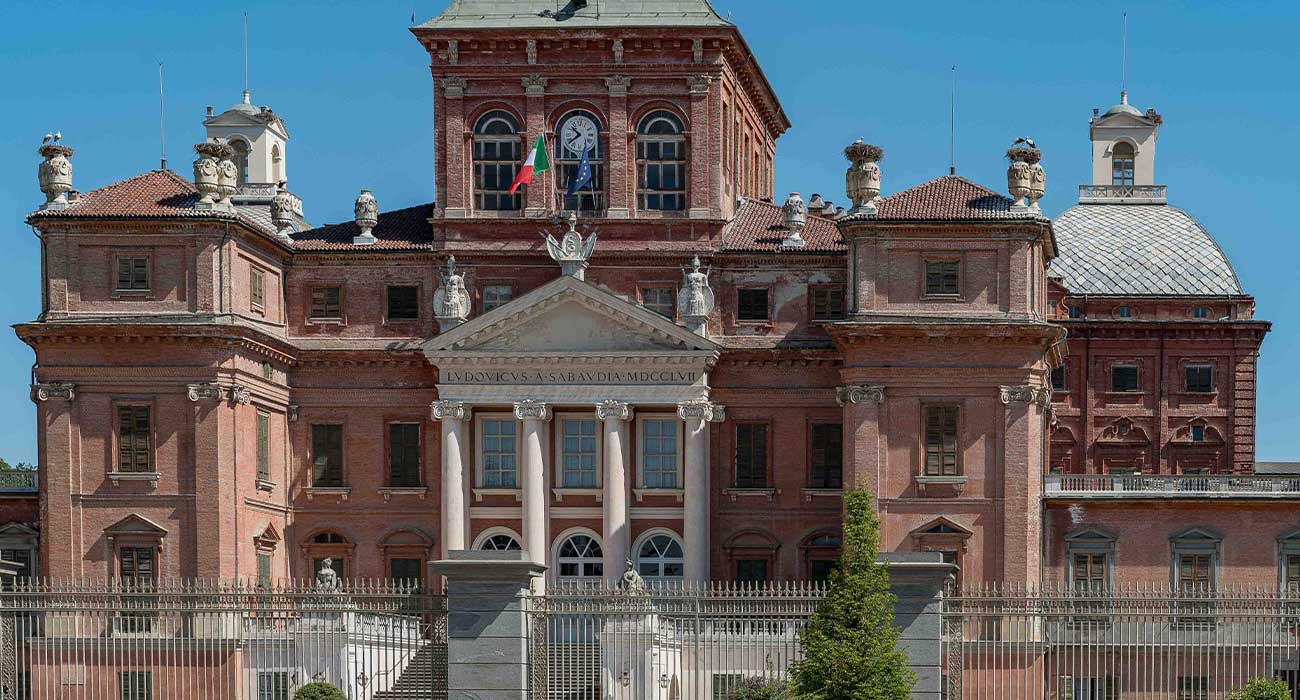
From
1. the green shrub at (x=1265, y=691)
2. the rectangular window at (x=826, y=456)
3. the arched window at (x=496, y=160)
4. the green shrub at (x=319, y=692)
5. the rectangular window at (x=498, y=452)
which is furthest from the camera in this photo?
the arched window at (x=496, y=160)

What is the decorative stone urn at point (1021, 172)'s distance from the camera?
61.9m

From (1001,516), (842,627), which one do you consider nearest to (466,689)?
(842,627)

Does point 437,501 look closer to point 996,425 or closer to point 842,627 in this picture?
point 996,425

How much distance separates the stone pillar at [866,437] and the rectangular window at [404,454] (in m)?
12.6

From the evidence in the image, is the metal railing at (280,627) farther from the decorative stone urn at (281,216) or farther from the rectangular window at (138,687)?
the decorative stone urn at (281,216)

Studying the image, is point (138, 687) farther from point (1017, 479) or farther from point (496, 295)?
point (1017, 479)

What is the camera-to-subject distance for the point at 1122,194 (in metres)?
86.8

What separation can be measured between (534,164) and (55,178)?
13.0 m

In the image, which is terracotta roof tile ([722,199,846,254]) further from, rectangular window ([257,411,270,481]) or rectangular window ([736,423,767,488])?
rectangular window ([257,411,270,481])

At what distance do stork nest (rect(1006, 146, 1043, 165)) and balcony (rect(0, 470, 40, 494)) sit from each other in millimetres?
27974

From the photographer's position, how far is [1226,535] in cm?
6362

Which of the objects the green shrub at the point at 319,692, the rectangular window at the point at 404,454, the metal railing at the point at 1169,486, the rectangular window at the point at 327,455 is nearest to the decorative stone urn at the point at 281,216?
the rectangular window at the point at 327,455

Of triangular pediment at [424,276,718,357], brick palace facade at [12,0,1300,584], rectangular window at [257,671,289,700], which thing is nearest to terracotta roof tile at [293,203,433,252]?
brick palace facade at [12,0,1300,584]

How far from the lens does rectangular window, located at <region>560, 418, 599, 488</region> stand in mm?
65312
